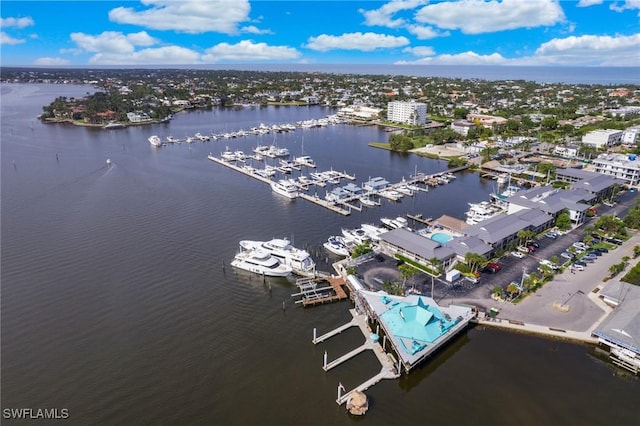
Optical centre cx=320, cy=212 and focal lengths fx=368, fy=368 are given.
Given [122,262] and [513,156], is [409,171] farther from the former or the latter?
[122,262]

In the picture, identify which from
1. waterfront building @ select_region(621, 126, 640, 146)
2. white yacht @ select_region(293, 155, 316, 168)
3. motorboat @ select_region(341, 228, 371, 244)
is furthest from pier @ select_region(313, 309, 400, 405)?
Answer: waterfront building @ select_region(621, 126, 640, 146)

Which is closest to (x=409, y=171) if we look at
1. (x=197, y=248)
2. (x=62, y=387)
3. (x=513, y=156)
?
(x=513, y=156)

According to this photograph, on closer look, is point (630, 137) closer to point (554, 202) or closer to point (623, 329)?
point (554, 202)

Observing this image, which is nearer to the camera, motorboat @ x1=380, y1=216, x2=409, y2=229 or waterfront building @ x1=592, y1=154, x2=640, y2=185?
motorboat @ x1=380, y1=216, x2=409, y2=229

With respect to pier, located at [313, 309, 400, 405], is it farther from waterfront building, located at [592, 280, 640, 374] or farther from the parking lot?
waterfront building, located at [592, 280, 640, 374]

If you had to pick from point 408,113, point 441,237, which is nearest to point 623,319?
point 441,237
